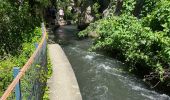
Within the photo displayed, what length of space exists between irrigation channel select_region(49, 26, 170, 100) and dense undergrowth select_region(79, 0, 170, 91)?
41cm

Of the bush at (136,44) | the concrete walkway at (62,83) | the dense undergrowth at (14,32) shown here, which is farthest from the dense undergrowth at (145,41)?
the dense undergrowth at (14,32)

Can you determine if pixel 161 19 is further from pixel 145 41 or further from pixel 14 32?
pixel 14 32

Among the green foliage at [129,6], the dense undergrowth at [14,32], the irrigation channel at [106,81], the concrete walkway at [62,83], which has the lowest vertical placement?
the irrigation channel at [106,81]

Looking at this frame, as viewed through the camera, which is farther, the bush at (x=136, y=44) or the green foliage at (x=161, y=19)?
the green foliage at (x=161, y=19)

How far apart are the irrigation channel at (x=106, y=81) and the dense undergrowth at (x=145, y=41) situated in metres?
0.41

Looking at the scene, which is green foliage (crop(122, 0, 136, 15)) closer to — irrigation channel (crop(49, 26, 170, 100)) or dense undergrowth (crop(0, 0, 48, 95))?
irrigation channel (crop(49, 26, 170, 100))

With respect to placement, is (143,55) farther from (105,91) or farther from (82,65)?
Answer: (82,65)

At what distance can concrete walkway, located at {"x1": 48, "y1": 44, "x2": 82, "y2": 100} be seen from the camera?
8.66m

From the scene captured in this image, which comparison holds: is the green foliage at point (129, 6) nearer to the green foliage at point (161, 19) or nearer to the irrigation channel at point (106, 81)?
A: the irrigation channel at point (106, 81)

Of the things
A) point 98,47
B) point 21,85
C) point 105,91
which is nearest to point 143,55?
point 105,91

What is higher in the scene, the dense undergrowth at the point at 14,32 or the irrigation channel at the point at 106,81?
the dense undergrowth at the point at 14,32

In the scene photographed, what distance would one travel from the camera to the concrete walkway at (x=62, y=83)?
341 inches

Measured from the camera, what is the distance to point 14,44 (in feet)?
48.3

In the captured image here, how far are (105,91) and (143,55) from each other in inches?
79.7
